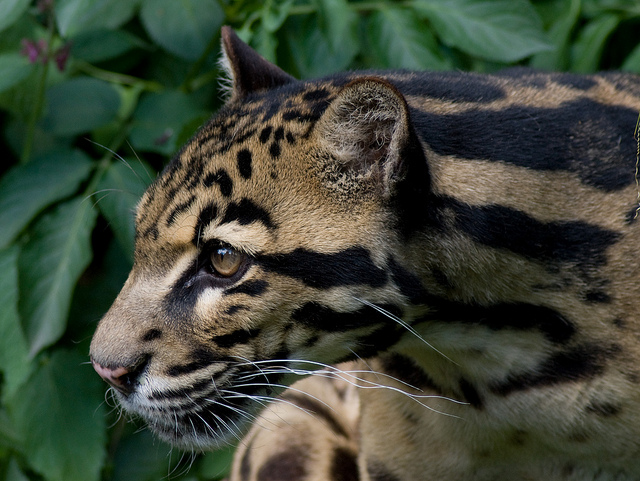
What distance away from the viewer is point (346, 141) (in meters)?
2.21

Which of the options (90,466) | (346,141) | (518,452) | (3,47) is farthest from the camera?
(3,47)

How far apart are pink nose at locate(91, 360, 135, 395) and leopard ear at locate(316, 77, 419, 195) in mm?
844

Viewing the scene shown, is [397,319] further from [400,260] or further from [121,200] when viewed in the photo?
[121,200]

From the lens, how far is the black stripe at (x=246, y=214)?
2.23 meters

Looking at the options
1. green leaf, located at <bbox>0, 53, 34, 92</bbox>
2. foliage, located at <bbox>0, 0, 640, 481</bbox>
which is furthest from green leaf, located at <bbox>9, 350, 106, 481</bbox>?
green leaf, located at <bbox>0, 53, 34, 92</bbox>

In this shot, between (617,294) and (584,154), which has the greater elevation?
(584,154)

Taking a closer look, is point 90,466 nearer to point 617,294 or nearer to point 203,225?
point 203,225

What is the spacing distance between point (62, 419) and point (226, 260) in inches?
69.1

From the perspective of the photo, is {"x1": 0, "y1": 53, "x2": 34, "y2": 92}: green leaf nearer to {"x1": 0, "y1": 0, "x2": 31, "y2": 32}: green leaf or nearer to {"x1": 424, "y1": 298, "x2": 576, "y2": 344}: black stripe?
{"x1": 0, "y1": 0, "x2": 31, "y2": 32}: green leaf

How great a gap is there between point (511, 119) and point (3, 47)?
2759 mm

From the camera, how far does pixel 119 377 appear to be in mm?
2287

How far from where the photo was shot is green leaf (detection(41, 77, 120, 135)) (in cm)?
371

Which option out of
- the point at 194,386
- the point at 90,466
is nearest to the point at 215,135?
the point at 194,386

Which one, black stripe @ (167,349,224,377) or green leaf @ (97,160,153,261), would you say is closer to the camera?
black stripe @ (167,349,224,377)
